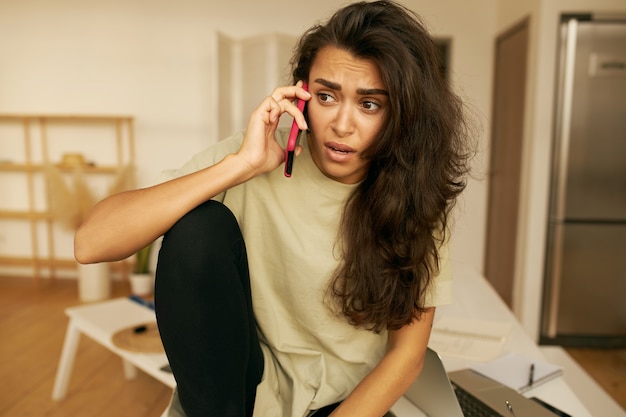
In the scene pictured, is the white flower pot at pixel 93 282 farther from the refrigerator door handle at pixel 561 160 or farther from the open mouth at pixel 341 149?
the open mouth at pixel 341 149

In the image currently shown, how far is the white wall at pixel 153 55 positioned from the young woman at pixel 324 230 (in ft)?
9.68

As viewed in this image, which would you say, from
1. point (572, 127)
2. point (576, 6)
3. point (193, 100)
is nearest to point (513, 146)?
point (572, 127)

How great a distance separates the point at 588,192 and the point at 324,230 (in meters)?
2.34

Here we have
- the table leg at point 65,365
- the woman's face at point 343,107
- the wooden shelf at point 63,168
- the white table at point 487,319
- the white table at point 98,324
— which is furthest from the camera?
the wooden shelf at point 63,168

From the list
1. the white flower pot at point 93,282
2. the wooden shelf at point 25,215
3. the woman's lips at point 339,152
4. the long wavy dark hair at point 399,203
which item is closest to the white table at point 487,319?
the long wavy dark hair at point 399,203

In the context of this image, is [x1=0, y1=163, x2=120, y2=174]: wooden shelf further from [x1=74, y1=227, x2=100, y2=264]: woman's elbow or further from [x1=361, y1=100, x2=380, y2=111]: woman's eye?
[x1=361, y1=100, x2=380, y2=111]: woman's eye

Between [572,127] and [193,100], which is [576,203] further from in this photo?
[193,100]

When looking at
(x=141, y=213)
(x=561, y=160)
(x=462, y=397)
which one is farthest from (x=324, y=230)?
(x=561, y=160)

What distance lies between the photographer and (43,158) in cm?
393

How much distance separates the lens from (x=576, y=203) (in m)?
2.88

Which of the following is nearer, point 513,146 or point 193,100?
point 513,146

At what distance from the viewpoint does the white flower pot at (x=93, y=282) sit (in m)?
3.62

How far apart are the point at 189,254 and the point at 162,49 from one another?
3.48 m

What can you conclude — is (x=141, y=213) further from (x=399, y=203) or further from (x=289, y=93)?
(x=399, y=203)
